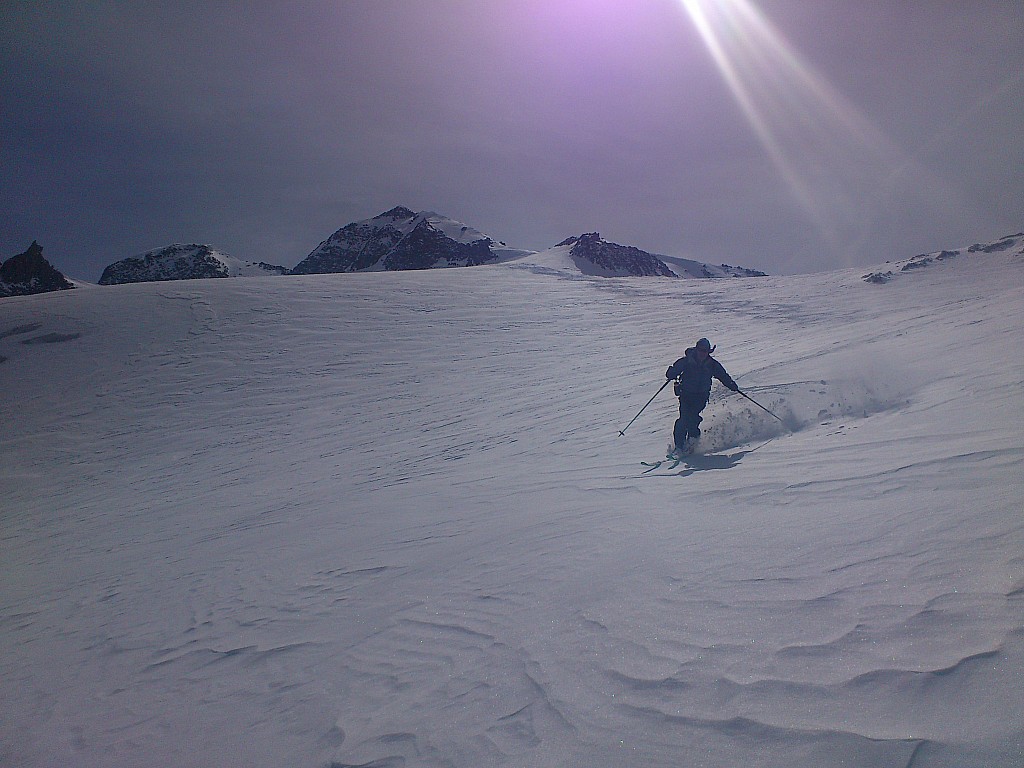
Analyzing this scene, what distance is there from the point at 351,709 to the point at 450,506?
12.7 feet

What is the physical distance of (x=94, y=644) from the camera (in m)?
4.87

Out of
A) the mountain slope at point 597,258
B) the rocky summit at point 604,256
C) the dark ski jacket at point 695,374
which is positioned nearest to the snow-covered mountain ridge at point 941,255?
the dark ski jacket at point 695,374

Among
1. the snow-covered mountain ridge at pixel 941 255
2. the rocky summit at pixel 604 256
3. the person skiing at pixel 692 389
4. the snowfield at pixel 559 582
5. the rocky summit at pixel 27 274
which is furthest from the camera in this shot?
the rocky summit at pixel 27 274

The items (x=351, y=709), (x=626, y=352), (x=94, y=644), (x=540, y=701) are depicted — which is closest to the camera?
(x=540, y=701)

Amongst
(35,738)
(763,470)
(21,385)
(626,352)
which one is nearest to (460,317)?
(626,352)

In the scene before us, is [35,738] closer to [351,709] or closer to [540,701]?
[351,709]

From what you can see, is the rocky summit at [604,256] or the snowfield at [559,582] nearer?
Answer: the snowfield at [559,582]

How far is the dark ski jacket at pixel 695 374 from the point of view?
25.3 ft

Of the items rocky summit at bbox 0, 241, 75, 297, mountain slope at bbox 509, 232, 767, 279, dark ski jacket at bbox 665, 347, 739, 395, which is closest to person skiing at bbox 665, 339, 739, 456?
dark ski jacket at bbox 665, 347, 739, 395

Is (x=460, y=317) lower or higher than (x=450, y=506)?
higher

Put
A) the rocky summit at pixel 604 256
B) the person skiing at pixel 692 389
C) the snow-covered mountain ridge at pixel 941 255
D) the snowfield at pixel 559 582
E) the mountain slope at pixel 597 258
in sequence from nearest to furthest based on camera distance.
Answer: the snowfield at pixel 559 582, the person skiing at pixel 692 389, the snow-covered mountain ridge at pixel 941 255, the mountain slope at pixel 597 258, the rocky summit at pixel 604 256

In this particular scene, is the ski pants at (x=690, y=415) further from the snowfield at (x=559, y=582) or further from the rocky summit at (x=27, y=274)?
the rocky summit at (x=27, y=274)

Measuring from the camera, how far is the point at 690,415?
777cm

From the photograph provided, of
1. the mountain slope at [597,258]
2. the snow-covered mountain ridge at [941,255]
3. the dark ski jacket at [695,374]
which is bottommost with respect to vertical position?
the dark ski jacket at [695,374]
